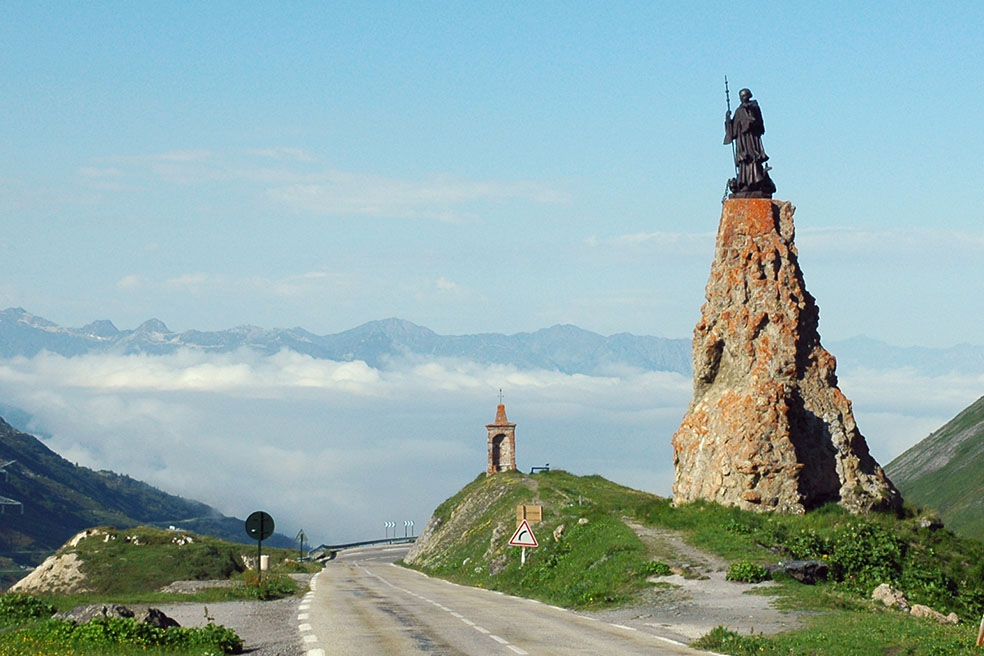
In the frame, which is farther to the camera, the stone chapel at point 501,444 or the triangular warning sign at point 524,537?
the stone chapel at point 501,444

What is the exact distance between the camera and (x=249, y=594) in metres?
37.9

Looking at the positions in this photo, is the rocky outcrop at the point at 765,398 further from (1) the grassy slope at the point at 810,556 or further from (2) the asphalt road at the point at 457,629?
(2) the asphalt road at the point at 457,629

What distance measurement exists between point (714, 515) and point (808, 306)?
9314mm

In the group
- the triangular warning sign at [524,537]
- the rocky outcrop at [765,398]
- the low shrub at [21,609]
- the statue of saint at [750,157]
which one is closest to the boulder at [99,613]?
the low shrub at [21,609]

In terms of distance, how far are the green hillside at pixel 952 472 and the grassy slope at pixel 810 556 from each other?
7865 centimetres

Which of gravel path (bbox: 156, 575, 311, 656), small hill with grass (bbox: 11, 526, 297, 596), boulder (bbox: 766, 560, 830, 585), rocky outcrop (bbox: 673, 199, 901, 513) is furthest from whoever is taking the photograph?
small hill with grass (bbox: 11, 526, 297, 596)

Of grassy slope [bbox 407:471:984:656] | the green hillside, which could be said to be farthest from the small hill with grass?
the green hillside

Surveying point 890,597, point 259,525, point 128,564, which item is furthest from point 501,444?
point 890,597

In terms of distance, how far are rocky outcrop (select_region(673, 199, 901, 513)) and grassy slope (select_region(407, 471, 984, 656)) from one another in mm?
1231

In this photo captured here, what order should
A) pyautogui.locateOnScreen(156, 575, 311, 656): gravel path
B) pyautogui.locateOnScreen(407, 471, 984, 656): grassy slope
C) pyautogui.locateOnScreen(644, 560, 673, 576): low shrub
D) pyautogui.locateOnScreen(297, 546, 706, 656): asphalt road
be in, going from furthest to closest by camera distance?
pyautogui.locateOnScreen(644, 560, 673, 576): low shrub → pyautogui.locateOnScreen(407, 471, 984, 656): grassy slope → pyautogui.locateOnScreen(156, 575, 311, 656): gravel path → pyautogui.locateOnScreen(297, 546, 706, 656): asphalt road

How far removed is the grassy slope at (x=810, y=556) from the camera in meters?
22.3

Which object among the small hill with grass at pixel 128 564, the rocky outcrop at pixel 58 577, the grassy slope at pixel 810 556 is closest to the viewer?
the grassy slope at pixel 810 556

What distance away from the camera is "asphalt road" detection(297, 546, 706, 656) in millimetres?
21375

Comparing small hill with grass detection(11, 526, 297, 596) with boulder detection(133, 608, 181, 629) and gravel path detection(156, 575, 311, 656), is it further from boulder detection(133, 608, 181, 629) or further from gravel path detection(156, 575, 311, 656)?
boulder detection(133, 608, 181, 629)
